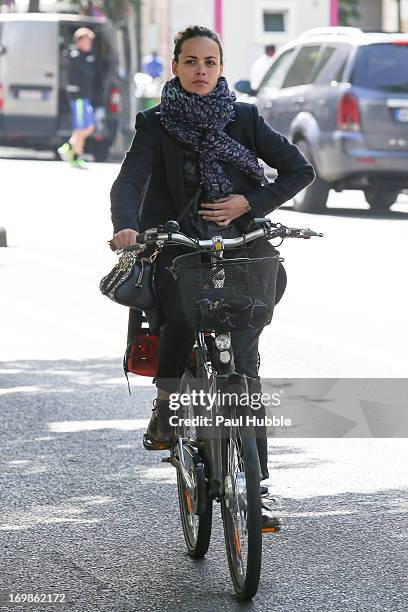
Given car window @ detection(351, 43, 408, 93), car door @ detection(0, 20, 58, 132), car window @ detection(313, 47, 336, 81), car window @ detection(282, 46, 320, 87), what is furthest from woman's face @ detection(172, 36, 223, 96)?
car door @ detection(0, 20, 58, 132)

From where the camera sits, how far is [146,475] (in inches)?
278

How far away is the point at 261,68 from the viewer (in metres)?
29.2

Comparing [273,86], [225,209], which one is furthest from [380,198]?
[225,209]

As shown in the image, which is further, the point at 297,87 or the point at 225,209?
the point at 297,87

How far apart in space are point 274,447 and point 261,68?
72.0 feet

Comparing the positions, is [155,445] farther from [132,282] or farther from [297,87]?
[297,87]

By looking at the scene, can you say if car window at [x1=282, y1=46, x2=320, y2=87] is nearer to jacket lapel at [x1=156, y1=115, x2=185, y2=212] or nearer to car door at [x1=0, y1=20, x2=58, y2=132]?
car door at [x1=0, y1=20, x2=58, y2=132]

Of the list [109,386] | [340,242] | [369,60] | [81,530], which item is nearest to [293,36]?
[369,60]

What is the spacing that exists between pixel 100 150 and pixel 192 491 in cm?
2445

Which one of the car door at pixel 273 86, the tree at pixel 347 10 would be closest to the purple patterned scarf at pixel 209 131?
the car door at pixel 273 86

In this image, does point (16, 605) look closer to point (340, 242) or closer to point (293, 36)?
point (340, 242)

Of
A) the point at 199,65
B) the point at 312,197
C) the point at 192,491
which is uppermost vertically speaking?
the point at 199,65

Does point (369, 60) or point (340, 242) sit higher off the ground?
point (369, 60)

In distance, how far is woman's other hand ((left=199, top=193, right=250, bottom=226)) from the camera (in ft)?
18.4
